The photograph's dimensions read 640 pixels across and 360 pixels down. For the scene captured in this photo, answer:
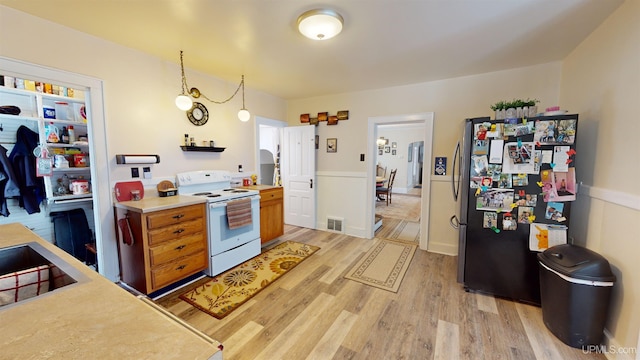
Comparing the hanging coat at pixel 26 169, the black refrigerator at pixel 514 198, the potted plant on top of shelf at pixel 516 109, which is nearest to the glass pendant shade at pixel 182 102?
the hanging coat at pixel 26 169

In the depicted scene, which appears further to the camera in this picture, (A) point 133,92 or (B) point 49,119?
(B) point 49,119

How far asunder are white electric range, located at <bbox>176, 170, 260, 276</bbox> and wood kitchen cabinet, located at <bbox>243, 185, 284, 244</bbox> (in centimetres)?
23

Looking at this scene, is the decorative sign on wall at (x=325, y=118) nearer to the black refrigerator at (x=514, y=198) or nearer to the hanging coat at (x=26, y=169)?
the black refrigerator at (x=514, y=198)

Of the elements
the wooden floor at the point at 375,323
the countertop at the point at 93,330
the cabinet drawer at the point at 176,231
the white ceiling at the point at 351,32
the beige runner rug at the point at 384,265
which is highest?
the white ceiling at the point at 351,32

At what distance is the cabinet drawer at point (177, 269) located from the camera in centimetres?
224

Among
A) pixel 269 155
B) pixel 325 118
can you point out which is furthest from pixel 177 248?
pixel 269 155

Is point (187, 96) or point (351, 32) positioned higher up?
point (351, 32)

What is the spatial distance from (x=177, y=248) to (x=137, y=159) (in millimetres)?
1034

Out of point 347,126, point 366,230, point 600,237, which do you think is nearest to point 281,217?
point 366,230

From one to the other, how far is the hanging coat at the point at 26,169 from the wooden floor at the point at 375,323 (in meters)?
2.03

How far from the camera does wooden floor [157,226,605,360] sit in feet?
5.61

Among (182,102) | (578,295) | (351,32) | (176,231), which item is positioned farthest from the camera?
(182,102)

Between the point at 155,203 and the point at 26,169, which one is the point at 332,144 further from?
the point at 26,169

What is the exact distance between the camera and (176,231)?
2.37 meters
